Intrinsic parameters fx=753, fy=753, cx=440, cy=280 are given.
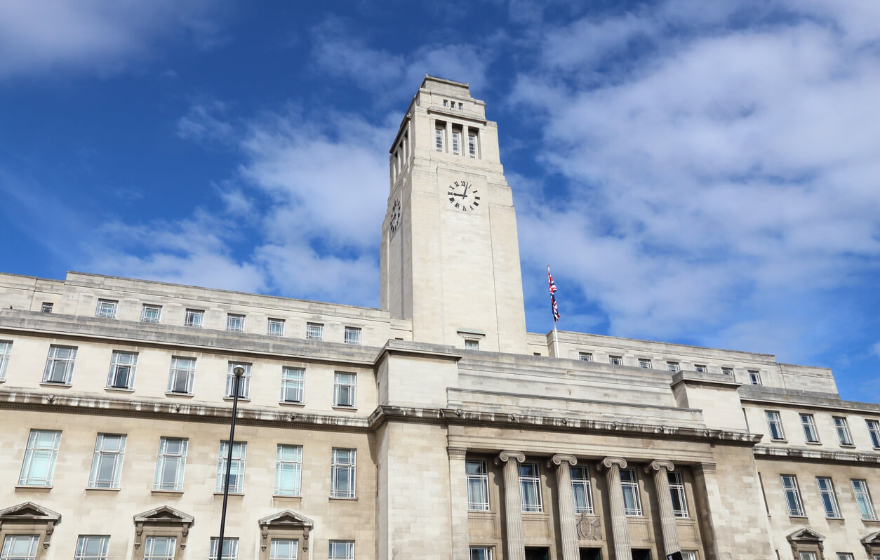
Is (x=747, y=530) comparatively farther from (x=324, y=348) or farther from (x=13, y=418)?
(x=13, y=418)

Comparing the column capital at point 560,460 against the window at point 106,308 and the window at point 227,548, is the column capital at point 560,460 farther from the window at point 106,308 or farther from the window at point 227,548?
the window at point 106,308

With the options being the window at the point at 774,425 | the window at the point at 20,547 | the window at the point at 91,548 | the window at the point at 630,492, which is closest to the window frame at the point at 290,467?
the window at the point at 91,548

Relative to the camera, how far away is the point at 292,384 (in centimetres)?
4038

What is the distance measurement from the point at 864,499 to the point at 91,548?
45.5m

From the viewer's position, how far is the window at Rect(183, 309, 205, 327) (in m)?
52.2

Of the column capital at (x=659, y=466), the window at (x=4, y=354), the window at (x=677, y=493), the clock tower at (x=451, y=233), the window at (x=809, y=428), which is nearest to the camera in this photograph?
the window at (x=4, y=354)

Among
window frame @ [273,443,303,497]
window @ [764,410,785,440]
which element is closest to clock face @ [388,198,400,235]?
window frame @ [273,443,303,497]

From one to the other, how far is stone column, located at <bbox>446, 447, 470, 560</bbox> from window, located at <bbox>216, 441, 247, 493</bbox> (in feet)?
33.6

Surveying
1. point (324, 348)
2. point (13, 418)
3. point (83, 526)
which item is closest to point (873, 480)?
point (324, 348)

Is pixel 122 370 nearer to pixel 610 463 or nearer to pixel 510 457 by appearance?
pixel 510 457

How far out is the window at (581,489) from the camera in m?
40.4

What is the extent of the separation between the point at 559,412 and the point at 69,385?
2503 centimetres

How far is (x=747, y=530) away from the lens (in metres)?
41.3

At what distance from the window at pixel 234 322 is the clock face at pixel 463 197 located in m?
19.0
